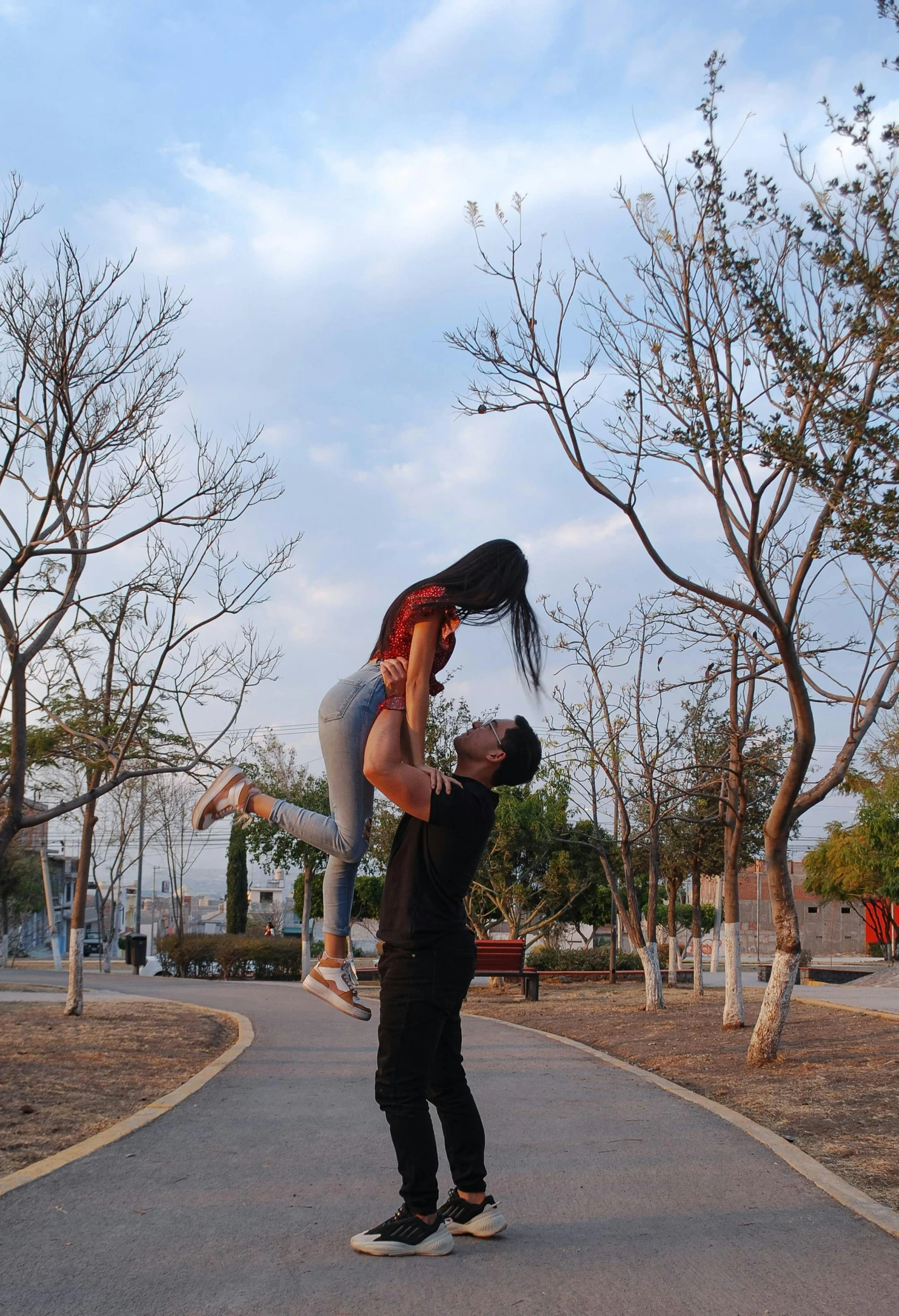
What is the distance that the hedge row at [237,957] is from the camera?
30.7 meters

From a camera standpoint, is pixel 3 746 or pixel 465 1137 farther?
pixel 3 746

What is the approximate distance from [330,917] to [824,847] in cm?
4172

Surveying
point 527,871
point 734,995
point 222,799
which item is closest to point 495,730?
point 222,799

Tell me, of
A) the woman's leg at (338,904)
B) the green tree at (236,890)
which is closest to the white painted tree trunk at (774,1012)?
the woman's leg at (338,904)

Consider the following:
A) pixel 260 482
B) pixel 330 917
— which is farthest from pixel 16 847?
pixel 330 917

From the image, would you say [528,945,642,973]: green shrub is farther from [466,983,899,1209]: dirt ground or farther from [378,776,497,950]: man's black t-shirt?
[378,776,497,950]: man's black t-shirt

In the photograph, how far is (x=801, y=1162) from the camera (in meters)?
5.20

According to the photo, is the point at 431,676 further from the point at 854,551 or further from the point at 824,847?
the point at 824,847

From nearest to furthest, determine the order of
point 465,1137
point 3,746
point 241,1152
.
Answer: point 465,1137
point 241,1152
point 3,746

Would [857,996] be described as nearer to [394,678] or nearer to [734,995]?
[734,995]

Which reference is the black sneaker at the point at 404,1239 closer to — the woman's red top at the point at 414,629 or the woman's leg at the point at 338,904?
the woman's leg at the point at 338,904

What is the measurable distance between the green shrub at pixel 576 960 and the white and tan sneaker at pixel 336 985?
2479 centimetres

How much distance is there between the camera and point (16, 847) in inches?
1438

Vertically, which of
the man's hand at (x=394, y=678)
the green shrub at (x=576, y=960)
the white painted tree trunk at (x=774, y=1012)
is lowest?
the green shrub at (x=576, y=960)
